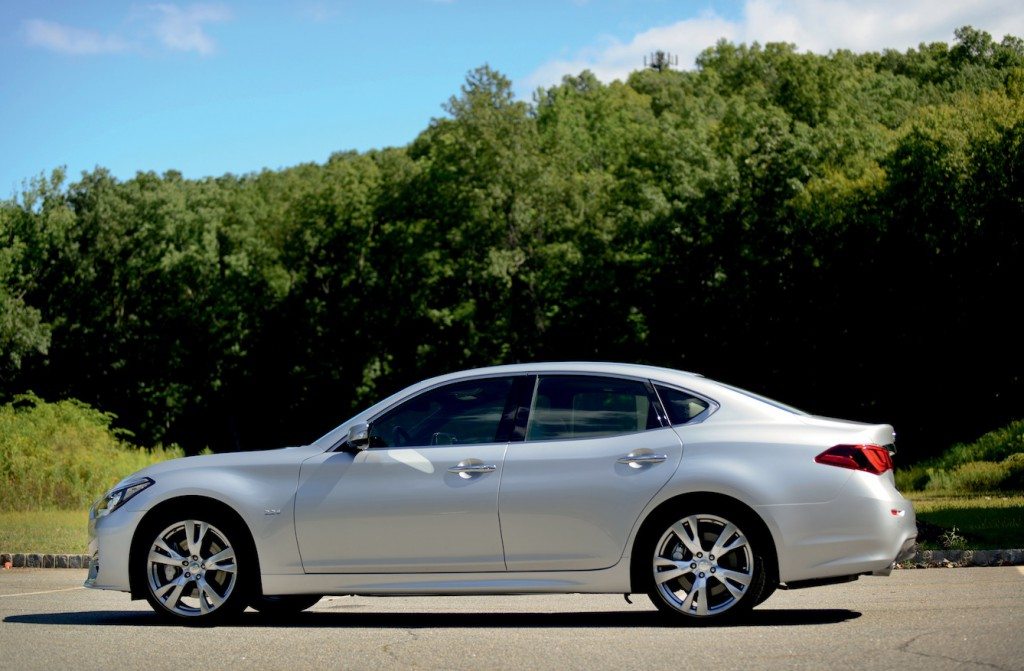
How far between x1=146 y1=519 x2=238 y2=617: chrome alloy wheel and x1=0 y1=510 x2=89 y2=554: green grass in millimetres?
7333

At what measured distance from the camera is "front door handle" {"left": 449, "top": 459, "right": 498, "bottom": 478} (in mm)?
8992

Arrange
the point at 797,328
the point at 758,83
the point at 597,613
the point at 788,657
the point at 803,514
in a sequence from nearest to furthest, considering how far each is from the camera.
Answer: the point at 788,657 < the point at 803,514 < the point at 597,613 < the point at 797,328 < the point at 758,83

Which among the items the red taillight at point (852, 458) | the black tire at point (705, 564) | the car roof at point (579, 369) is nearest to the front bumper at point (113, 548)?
the car roof at point (579, 369)

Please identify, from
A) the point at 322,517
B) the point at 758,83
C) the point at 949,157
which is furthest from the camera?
the point at 758,83

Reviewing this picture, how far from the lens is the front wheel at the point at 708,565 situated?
863 cm

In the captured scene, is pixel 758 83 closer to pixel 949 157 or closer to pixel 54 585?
pixel 949 157

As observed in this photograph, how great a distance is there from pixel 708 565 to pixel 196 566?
11.5ft

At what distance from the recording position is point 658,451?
882 centimetres

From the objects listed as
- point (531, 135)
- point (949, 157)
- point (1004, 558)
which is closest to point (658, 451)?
point (1004, 558)

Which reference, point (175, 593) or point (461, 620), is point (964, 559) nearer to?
point (461, 620)

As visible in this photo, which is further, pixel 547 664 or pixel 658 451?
pixel 658 451

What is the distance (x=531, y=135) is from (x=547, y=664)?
58.6 meters

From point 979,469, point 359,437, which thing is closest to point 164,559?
point 359,437

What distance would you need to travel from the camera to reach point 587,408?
9.16 meters
